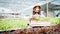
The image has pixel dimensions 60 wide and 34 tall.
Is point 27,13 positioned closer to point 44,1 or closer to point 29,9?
point 29,9

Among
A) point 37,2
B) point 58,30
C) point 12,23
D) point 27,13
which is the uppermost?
point 37,2

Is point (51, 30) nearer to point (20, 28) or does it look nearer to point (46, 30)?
point (46, 30)

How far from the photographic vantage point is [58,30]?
181 cm

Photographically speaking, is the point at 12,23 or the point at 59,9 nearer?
the point at 12,23

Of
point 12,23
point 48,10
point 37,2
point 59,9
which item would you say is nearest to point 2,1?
point 12,23

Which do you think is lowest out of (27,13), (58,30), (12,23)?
(58,30)

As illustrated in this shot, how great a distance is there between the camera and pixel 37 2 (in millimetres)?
1852

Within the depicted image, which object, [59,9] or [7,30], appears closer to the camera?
[7,30]

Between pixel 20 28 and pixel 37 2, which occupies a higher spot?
pixel 37 2

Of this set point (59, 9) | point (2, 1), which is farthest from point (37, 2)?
point (2, 1)

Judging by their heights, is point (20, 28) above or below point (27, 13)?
below

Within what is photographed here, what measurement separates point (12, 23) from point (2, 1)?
0.30m

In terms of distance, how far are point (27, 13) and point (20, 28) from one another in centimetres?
21

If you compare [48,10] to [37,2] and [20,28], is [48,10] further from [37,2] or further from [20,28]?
[20,28]
